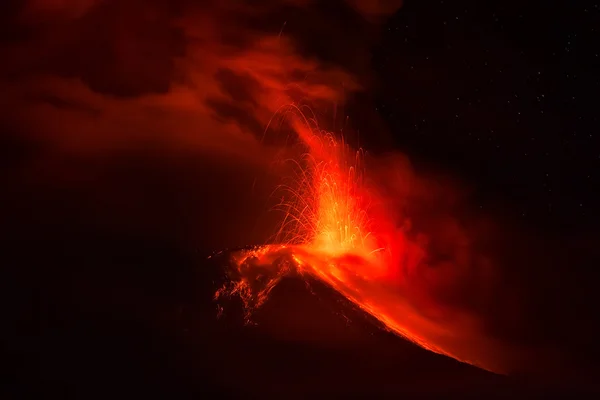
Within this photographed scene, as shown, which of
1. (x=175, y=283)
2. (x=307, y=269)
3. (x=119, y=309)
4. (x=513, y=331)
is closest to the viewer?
(x=119, y=309)

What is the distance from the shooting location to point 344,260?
1795 cm

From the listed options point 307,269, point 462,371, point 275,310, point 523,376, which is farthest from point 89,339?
point 523,376

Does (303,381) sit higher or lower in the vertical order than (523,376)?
lower

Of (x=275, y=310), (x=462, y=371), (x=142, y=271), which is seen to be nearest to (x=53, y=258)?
(x=142, y=271)

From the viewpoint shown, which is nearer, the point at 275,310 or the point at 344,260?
the point at 275,310

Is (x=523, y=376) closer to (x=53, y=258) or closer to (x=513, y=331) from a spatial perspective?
(x=513, y=331)

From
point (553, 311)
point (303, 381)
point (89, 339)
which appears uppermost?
point (553, 311)

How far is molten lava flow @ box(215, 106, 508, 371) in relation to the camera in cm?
1577

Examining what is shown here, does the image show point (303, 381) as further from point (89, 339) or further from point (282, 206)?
point (282, 206)

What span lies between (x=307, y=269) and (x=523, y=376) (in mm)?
5000

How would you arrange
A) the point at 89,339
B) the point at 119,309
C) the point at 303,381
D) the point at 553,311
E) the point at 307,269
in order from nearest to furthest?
the point at 303,381 → the point at 89,339 → the point at 119,309 → the point at 307,269 → the point at 553,311

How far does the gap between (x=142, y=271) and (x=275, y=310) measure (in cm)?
321

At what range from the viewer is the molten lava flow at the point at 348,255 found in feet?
51.7

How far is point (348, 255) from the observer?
18.2m
